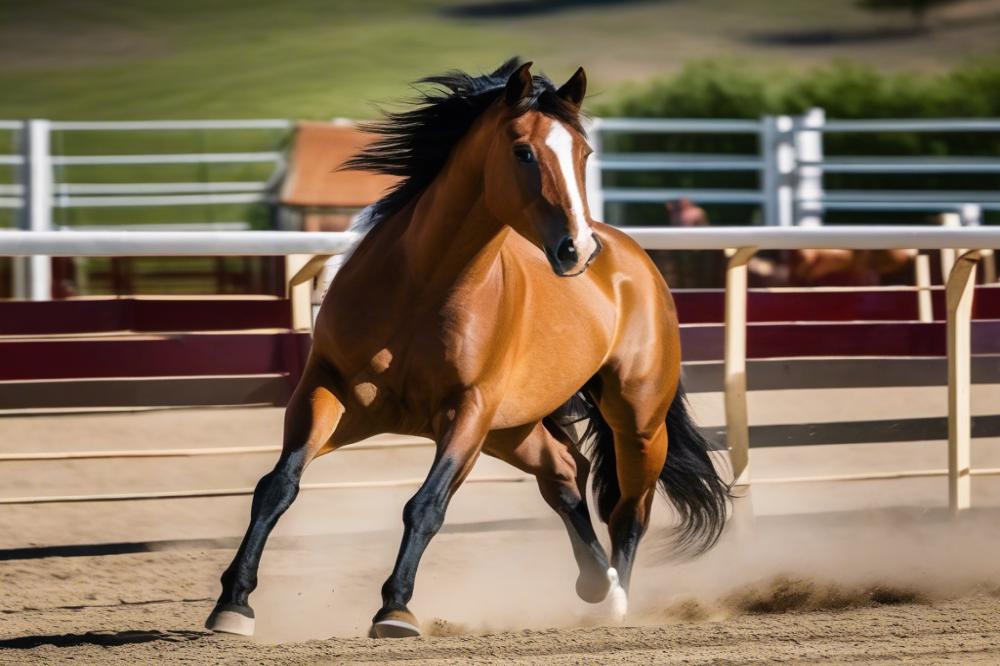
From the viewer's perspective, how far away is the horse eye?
3.13 meters

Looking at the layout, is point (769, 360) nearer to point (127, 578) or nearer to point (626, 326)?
point (626, 326)

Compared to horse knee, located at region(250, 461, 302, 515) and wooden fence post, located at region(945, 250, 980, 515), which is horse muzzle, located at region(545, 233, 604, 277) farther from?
wooden fence post, located at region(945, 250, 980, 515)

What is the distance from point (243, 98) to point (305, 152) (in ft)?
69.4

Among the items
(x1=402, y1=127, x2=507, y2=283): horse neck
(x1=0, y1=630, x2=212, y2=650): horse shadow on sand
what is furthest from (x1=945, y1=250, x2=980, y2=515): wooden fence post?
(x1=0, y1=630, x2=212, y2=650): horse shadow on sand

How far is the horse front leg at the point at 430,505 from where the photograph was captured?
3.10 m

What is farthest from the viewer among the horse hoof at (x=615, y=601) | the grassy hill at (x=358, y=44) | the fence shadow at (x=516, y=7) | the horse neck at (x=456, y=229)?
the fence shadow at (x=516, y=7)

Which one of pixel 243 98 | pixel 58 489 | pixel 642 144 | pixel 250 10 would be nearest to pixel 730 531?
pixel 58 489

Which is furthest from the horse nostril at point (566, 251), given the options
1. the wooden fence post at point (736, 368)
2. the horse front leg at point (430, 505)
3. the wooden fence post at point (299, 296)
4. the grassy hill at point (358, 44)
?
the grassy hill at point (358, 44)

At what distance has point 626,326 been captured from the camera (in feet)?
13.3

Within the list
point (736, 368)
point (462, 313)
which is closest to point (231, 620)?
point (462, 313)

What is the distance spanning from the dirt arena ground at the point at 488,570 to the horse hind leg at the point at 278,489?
0.09m

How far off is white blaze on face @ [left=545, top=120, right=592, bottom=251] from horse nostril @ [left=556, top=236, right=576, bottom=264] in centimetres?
1

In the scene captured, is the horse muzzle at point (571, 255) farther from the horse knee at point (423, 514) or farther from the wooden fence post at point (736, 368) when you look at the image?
the wooden fence post at point (736, 368)

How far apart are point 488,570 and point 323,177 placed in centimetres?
1101
